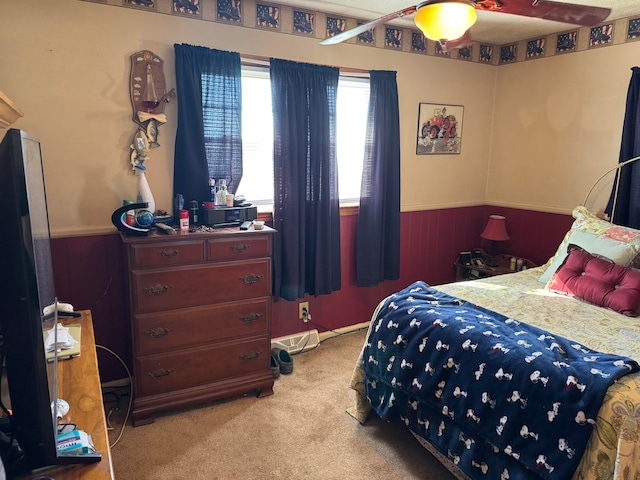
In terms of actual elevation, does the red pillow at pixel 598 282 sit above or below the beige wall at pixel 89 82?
below

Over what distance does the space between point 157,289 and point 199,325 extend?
32 cm

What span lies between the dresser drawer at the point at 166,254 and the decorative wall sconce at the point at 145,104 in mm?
339

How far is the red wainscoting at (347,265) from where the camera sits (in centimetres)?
264

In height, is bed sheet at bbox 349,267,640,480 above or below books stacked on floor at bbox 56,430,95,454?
below

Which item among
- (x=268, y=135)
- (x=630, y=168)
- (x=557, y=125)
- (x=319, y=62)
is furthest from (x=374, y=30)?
(x=630, y=168)

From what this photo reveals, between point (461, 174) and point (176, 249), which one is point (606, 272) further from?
point (176, 249)

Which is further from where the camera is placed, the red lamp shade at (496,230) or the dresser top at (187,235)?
the red lamp shade at (496,230)

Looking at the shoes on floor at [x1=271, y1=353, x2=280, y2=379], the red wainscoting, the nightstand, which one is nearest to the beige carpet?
the shoes on floor at [x1=271, y1=353, x2=280, y2=379]

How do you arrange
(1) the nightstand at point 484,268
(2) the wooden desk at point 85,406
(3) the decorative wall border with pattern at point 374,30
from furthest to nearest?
(1) the nightstand at point 484,268, (3) the decorative wall border with pattern at point 374,30, (2) the wooden desk at point 85,406

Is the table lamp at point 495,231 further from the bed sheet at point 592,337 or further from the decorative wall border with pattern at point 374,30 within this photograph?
the decorative wall border with pattern at point 374,30

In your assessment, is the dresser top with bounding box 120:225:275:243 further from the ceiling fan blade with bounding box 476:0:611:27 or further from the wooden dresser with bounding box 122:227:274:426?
the ceiling fan blade with bounding box 476:0:611:27

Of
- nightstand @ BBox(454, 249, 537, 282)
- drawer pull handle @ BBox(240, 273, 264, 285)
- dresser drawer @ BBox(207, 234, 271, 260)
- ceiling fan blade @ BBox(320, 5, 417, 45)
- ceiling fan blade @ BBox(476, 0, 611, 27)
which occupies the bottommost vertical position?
nightstand @ BBox(454, 249, 537, 282)

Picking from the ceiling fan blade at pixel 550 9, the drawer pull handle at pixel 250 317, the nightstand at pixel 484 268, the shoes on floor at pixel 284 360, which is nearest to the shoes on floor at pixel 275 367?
the shoes on floor at pixel 284 360

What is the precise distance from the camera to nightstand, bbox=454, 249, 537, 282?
390 cm
